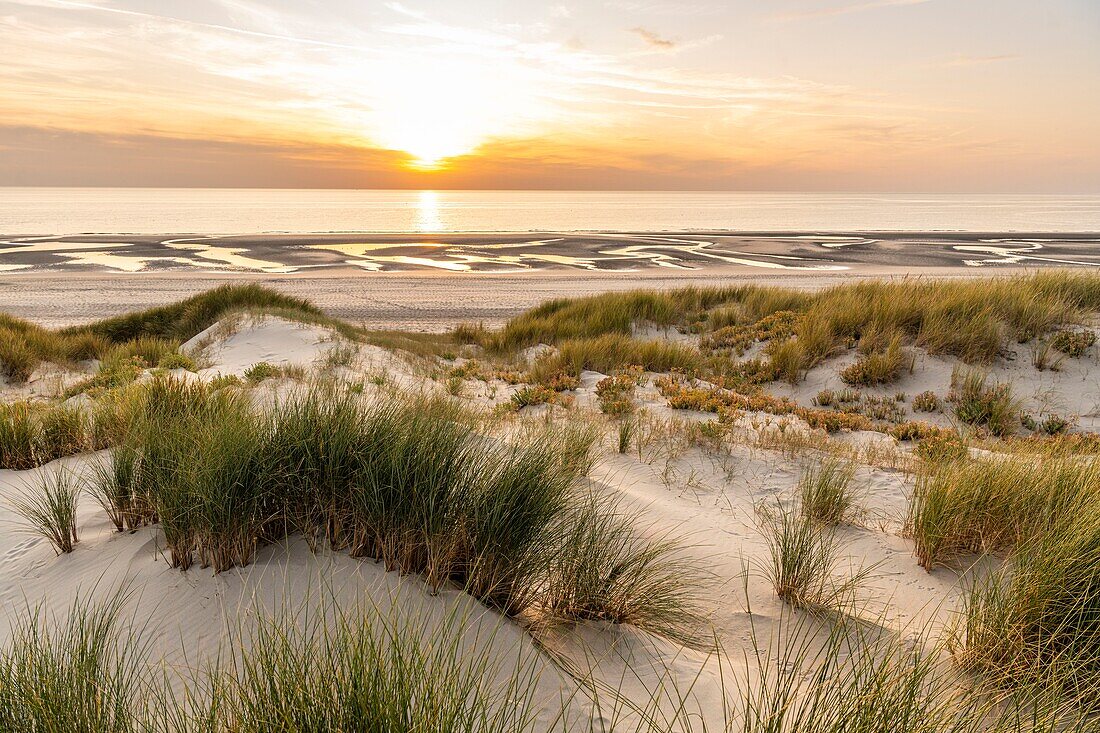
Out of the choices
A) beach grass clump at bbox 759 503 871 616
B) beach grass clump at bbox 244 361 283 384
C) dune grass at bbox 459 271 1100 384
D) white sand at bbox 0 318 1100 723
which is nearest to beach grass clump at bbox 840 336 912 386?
dune grass at bbox 459 271 1100 384

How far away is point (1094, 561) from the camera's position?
8.93 feet

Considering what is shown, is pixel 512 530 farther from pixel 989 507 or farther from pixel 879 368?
pixel 879 368

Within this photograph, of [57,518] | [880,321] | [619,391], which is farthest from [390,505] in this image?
[880,321]

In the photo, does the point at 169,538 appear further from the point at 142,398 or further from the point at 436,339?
the point at 436,339

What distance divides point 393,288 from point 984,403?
21.5 m

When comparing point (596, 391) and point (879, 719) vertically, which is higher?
point (879, 719)

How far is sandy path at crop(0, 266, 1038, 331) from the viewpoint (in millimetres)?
19453

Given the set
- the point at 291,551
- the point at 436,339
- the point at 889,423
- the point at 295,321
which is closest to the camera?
the point at 291,551

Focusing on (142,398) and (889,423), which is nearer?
(142,398)

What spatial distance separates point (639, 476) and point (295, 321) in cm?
1006

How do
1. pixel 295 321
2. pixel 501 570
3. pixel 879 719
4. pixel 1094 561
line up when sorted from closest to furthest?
pixel 879 719
pixel 1094 561
pixel 501 570
pixel 295 321

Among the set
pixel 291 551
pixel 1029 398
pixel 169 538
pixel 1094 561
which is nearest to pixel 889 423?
pixel 1029 398

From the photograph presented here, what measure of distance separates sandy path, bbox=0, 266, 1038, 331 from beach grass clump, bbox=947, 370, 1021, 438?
1299 centimetres

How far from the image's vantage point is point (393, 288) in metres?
25.2
